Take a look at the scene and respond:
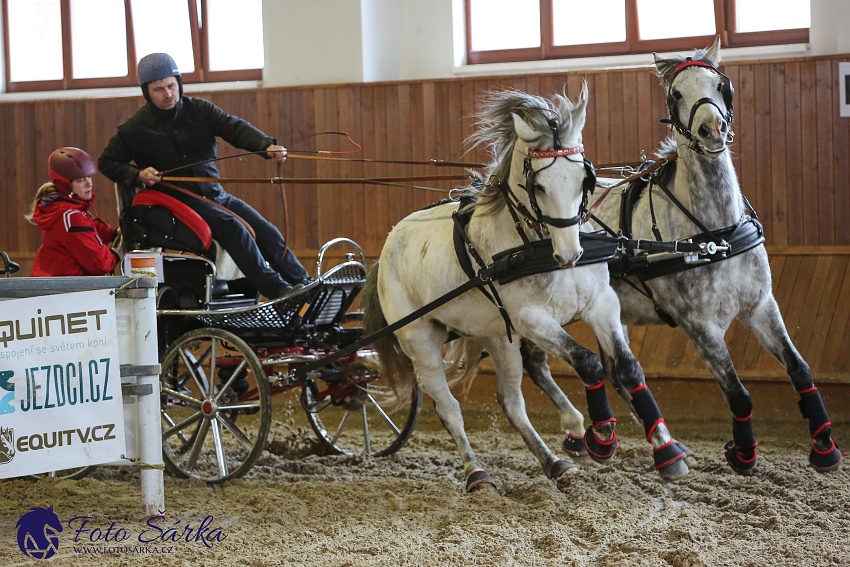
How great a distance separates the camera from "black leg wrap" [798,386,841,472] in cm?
402

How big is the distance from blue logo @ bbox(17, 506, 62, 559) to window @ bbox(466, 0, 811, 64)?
5.05 meters

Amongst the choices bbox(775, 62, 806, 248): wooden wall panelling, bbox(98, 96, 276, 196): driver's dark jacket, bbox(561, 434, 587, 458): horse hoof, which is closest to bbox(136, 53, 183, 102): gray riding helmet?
bbox(98, 96, 276, 196): driver's dark jacket

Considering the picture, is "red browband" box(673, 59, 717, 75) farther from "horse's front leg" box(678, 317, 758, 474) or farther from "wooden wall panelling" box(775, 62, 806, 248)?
"wooden wall panelling" box(775, 62, 806, 248)

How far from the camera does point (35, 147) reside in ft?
26.5

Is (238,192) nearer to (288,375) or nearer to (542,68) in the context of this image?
(542,68)

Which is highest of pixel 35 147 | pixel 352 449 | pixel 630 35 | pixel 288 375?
pixel 630 35

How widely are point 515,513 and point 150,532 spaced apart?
1.40 meters

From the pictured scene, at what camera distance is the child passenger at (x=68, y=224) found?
4609mm

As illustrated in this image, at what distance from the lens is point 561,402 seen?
14.2 feet

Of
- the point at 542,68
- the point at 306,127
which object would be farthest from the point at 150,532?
the point at 542,68

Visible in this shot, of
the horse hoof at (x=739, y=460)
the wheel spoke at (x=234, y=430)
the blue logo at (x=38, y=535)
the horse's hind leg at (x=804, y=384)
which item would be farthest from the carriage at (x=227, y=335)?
the horse's hind leg at (x=804, y=384)

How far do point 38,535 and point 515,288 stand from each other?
202 cm

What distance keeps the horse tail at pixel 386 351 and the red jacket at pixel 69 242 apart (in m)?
1.26

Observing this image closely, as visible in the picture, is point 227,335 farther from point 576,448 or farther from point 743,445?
point 743,445
